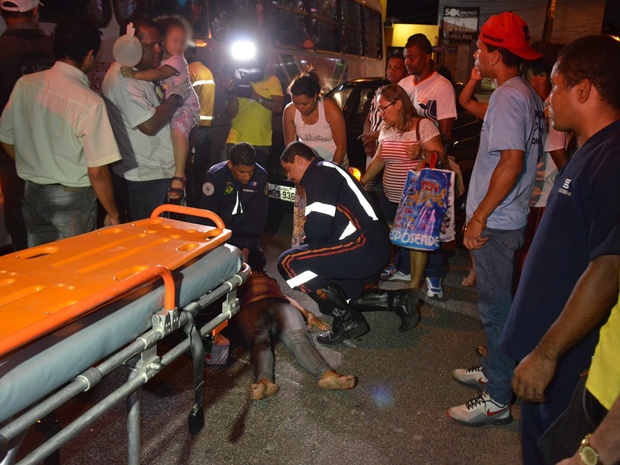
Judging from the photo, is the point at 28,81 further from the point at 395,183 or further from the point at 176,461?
the point at 395,183

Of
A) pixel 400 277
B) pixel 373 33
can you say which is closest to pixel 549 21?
pixel 373 33

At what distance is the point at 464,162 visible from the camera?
6.40m

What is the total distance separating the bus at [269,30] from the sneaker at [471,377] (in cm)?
370

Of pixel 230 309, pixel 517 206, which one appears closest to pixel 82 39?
pixel 230 309

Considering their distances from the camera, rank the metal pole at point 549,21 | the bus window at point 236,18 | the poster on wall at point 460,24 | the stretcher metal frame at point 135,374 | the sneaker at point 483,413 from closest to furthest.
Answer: the stretcher metal frame at point 135,374, the sneaker at point 483,413, the bus window at point 236,18, the metal pole at point 549,21, the poster on wall at point 460,24

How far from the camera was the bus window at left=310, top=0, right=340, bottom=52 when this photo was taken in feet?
29.5

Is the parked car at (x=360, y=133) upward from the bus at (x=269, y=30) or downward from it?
downward

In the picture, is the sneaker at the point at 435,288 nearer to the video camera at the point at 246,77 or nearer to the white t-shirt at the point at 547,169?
the white t-shirt at the point at 547,169

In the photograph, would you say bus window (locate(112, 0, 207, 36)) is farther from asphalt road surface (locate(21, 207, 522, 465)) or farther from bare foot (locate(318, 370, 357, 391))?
bare foot (locate(318, 370, 357, 391))

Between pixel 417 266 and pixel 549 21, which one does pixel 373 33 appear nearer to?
pixel 417 266

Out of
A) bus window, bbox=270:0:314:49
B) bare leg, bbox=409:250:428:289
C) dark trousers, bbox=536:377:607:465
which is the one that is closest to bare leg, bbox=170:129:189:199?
bare leg, bbox=409:250:428:289

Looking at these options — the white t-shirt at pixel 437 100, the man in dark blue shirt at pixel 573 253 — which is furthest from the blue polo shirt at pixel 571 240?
the white t-shirt at pixel 437 100

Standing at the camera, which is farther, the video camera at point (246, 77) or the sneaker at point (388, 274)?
the video camera at point (246, 77)

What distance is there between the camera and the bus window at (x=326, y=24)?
8992 millimetres
